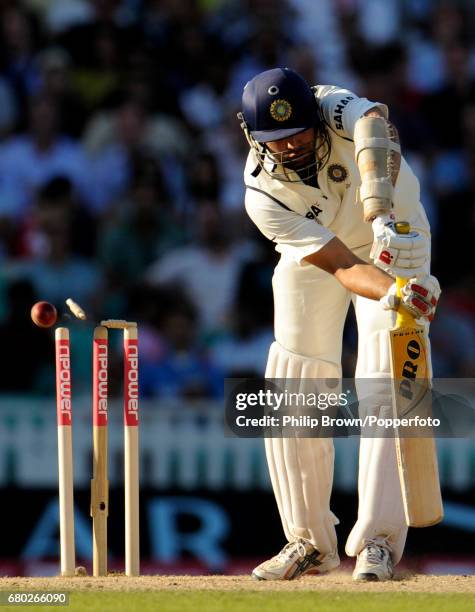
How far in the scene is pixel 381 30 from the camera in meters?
11.0

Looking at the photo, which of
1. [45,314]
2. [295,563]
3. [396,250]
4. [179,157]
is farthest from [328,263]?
[179,157]

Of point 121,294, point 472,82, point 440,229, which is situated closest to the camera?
point 121,294

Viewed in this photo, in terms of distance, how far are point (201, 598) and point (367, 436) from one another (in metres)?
0.93

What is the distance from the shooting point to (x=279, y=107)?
5.29 m

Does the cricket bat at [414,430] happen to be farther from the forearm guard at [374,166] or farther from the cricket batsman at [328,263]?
the forearm guard at [374,166]

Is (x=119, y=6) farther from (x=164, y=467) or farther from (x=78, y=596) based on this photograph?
(x=78, y=596)

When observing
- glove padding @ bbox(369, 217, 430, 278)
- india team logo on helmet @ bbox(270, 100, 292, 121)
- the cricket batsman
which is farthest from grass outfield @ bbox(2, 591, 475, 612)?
india team logo on helmet @ bbox(270, 100, 292, 121)

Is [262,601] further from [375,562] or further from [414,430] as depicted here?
[414,430]

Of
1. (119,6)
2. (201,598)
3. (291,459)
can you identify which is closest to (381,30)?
(119,6)

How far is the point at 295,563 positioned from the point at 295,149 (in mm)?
1553

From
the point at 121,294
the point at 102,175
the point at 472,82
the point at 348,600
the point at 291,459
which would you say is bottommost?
the point at 348,600

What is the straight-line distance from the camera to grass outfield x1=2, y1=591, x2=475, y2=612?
4.66 meters

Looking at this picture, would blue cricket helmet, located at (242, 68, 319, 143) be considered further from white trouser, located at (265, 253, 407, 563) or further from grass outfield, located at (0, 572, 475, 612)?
grass outfield, located at (0, 572, 475, 612)

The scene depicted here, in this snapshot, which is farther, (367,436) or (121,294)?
(121,294)
